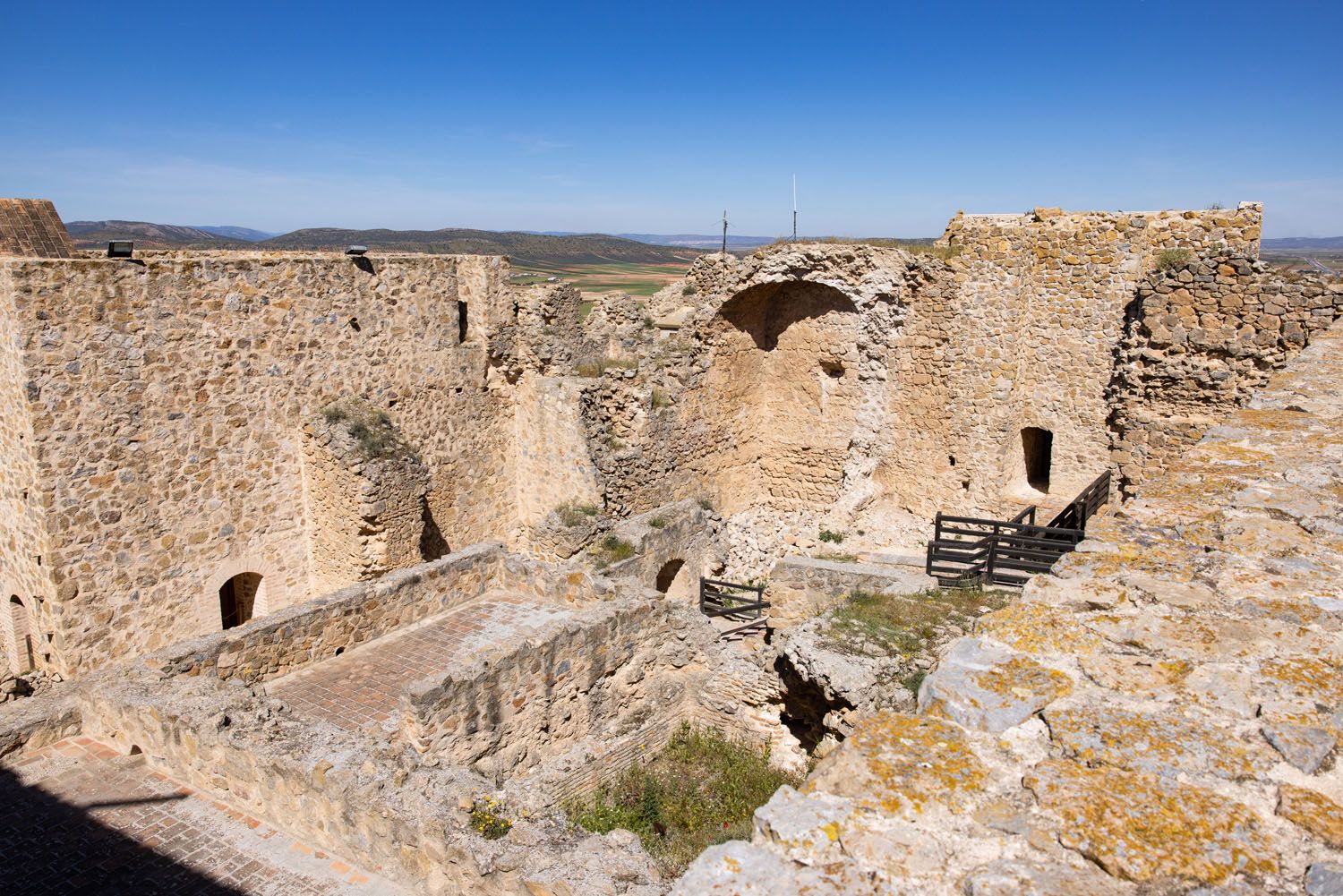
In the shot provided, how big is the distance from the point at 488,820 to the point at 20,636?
857cm

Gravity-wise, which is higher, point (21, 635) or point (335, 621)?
point (335, 621)

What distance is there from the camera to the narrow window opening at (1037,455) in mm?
13875

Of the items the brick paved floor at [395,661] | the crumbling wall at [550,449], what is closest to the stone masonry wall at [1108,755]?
the brick paved floor at [395,661]

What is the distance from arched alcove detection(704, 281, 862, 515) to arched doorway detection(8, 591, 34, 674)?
380 inches

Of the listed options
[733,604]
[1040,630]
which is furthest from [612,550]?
[1040,630]

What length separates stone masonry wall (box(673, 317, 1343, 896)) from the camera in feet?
7.18

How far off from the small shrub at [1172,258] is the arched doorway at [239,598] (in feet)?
40.1

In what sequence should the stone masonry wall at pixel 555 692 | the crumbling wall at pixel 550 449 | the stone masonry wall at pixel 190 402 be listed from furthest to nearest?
the crumbling wall at pixel 550 449
the stone masonry wall at pixel 190 402
the stone masonry wall at pixel 555 692

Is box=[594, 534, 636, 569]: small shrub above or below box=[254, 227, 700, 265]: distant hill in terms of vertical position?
below

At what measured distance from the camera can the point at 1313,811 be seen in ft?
7.45

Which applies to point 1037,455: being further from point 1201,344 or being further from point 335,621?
point 335,621

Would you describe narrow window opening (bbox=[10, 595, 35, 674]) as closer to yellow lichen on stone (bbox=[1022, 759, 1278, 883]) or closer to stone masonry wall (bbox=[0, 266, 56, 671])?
stone masonry wall (bbox=[0, 266, 56, 671])

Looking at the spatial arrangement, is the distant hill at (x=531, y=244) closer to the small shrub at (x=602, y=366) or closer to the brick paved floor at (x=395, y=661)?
the small shrub at (x=602, y=366)

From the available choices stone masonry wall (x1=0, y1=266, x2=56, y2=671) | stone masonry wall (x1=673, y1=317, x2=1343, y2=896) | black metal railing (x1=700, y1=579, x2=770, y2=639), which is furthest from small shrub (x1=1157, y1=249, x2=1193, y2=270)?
stone masonry wall (x1=0, y1=266, x2=56, y2=671)
